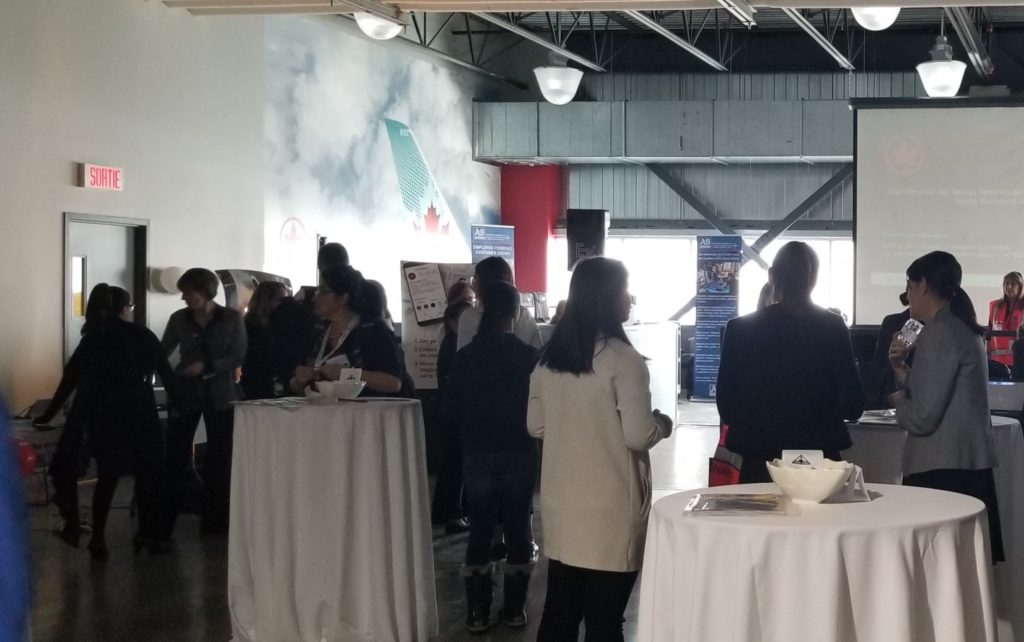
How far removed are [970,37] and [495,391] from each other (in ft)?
38.5

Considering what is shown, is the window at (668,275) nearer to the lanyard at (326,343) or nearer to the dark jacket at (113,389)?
the dark jacket at (113,389)

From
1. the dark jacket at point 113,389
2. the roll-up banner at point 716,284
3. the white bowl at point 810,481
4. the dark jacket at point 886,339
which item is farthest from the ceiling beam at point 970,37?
the white bowl at point 810,481

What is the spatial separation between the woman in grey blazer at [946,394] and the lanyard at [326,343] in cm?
197

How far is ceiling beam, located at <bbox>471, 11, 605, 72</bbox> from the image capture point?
46.4 ft

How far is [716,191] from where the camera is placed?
19.0 m

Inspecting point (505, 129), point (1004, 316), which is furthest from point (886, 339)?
point (505, 129)

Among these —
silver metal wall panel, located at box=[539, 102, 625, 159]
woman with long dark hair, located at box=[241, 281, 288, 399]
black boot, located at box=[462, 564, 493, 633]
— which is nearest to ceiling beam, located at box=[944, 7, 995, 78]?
silver metal wall panel, located at box=[539, 102, 625, 159]

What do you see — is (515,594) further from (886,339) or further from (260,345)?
(260,345)

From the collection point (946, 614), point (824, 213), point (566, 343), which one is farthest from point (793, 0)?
point (824, 213)

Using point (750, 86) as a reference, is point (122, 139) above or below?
below

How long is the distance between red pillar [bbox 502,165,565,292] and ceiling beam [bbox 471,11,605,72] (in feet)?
6.08

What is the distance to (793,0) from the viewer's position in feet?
31.2

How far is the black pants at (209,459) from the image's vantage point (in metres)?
6.84

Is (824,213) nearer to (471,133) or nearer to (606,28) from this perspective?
(606,28)
